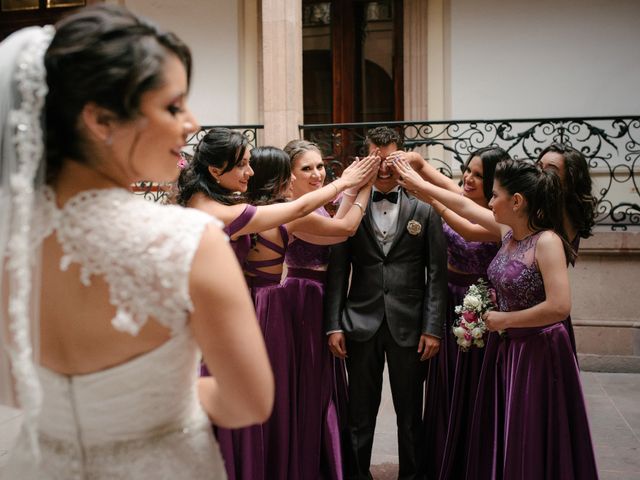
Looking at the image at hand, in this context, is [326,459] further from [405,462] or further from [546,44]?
[546,44]

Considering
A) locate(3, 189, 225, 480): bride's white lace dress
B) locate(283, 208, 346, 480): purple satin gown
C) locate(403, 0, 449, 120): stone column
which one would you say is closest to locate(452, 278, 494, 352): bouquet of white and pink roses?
locate(283, 208, 346, 480): purple satin gown

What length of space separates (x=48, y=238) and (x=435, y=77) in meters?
8.29

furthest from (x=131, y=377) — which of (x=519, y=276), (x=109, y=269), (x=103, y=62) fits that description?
(x=519, y=276)

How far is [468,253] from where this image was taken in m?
3.67

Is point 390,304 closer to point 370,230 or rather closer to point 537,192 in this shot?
point 370,230

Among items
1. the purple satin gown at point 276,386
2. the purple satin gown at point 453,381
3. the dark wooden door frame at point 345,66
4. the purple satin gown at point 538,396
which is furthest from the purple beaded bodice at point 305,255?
the dark wooden door frame at point 345,66

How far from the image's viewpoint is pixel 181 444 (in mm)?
1299

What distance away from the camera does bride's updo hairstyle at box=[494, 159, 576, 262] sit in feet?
9.66

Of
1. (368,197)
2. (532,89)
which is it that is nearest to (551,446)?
(368,197)

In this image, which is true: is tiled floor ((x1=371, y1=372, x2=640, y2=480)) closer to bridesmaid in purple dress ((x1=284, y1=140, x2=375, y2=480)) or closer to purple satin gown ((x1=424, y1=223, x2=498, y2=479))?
purple satin gown ((x1=424, y1=223, x2=498, y2=479))

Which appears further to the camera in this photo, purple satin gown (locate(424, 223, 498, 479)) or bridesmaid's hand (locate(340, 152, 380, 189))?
purple satin gown (locate(424, 223, 498, 479))

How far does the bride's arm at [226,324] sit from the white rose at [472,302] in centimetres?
218

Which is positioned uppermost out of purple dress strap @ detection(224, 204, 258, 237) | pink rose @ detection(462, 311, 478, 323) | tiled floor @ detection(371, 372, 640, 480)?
purple dress strap @ detection(224, 204, 258, 237)

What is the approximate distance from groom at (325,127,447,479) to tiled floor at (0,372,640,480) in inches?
22.9
